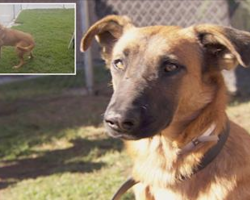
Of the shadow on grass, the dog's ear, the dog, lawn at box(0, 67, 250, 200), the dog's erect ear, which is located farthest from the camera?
the shadow on grass

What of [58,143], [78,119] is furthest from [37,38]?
[78,119]

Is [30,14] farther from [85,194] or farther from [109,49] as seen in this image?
[85,194]

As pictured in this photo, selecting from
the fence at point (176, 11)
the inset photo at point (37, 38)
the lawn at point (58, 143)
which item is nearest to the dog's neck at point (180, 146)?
the inset photo at point (37, 38)

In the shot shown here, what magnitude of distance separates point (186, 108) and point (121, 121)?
0.54 m

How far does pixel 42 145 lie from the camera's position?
20.1 feet

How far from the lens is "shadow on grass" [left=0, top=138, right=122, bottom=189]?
5.35m

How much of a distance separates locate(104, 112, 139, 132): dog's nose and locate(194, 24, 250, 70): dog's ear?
579 millimetres

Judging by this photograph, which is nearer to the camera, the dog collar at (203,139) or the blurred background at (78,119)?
the dog collar at (203,139)

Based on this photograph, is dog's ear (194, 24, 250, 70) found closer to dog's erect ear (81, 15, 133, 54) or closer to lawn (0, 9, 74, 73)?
dog's erect ear (81, 15, 133, 54)

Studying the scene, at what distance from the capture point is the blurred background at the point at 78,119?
16.6 ft

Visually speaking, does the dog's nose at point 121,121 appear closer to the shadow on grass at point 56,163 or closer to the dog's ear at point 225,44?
the dog's ear at point 225,44

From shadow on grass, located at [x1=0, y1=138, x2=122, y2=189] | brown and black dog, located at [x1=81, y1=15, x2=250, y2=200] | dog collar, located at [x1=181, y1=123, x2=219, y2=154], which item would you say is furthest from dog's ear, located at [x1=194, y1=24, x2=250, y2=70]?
shadow on grass, located at [x1=0, y1=138, x2=122, y2=189]

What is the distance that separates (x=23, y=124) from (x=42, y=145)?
86 cm

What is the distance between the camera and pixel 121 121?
8.42ft
